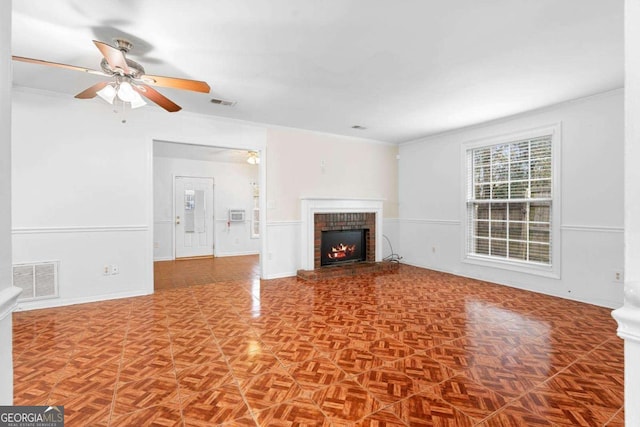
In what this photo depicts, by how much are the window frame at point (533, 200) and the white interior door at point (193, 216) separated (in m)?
6.17

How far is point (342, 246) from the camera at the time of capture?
6.12 m

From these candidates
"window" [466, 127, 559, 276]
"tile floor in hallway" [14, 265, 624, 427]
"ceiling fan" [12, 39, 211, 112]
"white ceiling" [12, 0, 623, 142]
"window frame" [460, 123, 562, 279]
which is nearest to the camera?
"tile floor in hallway" [14, 265, 624, 427]

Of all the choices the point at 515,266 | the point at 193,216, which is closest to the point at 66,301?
the point at 193,216

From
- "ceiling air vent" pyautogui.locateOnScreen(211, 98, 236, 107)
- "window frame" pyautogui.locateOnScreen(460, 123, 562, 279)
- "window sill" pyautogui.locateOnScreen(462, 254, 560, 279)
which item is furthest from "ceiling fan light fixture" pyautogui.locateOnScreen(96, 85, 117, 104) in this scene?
"window sill" pyautogui.locateOnScreen(462, 254, 560, 279)

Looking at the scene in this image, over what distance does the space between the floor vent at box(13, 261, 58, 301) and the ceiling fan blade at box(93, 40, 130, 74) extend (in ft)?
9.34

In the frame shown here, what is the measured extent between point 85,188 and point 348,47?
3802 mm

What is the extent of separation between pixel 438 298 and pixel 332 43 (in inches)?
135

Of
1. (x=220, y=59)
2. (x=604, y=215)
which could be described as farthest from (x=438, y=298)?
(x=220, y=59)

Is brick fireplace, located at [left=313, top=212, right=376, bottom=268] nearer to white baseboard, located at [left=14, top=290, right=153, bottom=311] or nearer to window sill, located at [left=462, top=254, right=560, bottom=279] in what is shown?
window sill, located at [left=462, top=254, right=560, bottom=279]

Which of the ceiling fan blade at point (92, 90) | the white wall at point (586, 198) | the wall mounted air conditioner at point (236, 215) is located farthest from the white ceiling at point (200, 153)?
the white wall at point (586, 198)

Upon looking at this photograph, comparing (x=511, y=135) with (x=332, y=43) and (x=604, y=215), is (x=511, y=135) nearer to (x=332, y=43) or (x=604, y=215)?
(x=604, y=215)

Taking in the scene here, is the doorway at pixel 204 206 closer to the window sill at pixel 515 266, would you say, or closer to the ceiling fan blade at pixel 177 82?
the ceiling fan blade at pixel 177 82

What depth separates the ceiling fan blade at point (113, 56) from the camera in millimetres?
2135

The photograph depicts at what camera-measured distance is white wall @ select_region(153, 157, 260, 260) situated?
7605mm
